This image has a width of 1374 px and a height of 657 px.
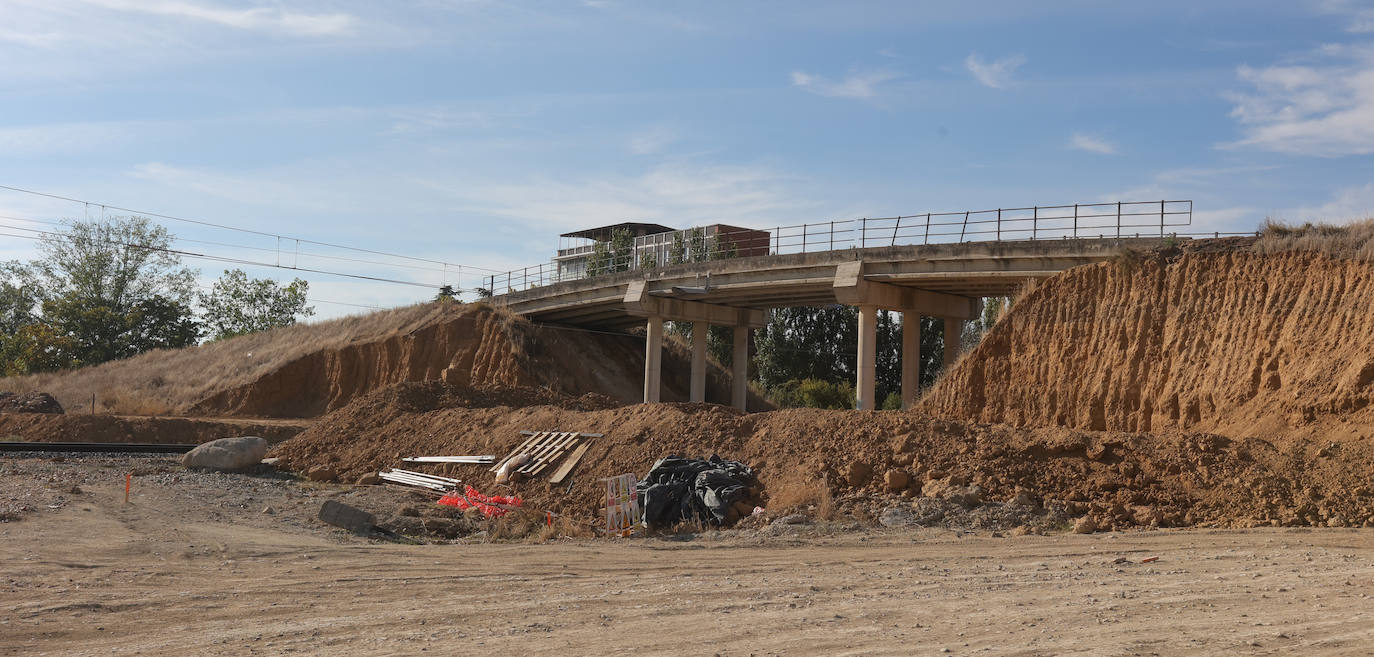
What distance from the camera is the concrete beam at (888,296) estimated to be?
33.2m

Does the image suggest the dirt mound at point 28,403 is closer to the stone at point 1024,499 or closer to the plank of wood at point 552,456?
the plank of wood at point 552,456

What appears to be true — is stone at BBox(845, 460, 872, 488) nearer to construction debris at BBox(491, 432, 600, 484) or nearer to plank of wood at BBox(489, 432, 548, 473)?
construction debris at BBox(491, 432, 600, 484)

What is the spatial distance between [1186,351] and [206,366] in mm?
46391

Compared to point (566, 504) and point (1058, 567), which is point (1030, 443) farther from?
point (566, 504)

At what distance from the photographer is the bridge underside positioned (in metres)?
28.7

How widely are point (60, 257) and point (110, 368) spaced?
56.6ft

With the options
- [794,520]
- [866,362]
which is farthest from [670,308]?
[794,520]

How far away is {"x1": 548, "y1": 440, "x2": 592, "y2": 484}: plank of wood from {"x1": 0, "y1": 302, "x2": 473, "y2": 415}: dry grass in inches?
1181

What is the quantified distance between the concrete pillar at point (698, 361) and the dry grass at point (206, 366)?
1325 centimetres

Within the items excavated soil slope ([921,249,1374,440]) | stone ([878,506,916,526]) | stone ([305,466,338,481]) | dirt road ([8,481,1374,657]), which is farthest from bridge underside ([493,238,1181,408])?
stone ([305,466,338,481])

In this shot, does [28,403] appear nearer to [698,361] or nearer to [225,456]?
[225,456]

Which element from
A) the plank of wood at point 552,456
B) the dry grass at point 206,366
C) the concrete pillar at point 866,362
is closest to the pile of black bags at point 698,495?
the plank of wood at point 552,456

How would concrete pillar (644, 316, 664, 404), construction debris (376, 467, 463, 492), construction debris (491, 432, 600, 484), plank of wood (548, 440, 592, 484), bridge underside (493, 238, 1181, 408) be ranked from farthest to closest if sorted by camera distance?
concrete pillar (644, 316, 664, 404), bridge underside (493, 238, 1181, 408), construction debris (376, 467, 463, 492), construction debris (491, 432, 600, 484), plank of wood (548, 440, 592, 484)

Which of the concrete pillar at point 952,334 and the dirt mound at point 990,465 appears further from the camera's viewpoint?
the concrete pillar at point 952,334
